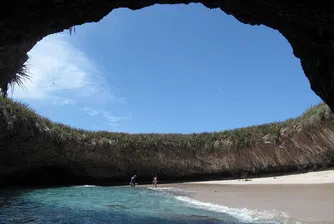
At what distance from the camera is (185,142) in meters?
29.2

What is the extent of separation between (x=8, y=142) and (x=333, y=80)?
60.0ft

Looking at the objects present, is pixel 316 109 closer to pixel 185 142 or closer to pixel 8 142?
pixel 185 142

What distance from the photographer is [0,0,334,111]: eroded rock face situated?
472 centimetres

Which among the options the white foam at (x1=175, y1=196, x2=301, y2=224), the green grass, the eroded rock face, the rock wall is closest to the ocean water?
the white foam at (x1=175, y1=196, x2=301, y2=224)

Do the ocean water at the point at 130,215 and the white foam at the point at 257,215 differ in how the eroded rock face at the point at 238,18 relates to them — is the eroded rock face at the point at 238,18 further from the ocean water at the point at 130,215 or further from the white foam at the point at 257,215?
the ocean water at the point at 130,215

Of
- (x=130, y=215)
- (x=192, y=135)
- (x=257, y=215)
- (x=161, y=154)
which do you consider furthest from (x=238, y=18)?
(x=192, y=135)

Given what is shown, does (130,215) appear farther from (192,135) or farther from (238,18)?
(192,135)

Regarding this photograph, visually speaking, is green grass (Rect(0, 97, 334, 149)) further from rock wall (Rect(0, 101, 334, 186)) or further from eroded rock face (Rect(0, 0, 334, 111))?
eroded rock face (Rect(0, 0, 334, 111))

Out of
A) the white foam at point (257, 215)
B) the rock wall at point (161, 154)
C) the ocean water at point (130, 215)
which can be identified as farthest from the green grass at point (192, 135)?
the white foam at point (257, 215)

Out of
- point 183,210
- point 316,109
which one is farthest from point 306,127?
point 183,210

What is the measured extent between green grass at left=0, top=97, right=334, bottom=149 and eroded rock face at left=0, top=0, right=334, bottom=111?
15.8m

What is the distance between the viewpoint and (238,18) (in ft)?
20.4

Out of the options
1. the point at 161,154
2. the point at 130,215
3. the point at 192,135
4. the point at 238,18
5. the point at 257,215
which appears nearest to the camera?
the point at 238,18

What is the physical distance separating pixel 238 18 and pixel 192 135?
2401 centimetres
